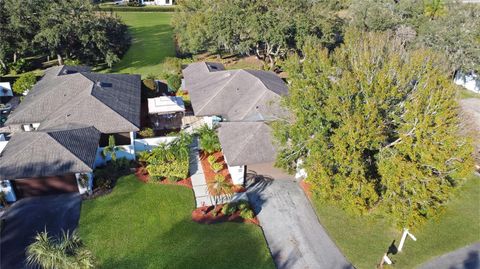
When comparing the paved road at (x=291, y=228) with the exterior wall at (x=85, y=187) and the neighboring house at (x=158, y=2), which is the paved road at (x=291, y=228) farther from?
the neighboring house at (x=158, y=2)

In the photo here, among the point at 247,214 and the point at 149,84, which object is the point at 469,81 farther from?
the point at 149,84

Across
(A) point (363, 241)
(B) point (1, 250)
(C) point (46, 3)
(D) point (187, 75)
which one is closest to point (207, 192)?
(A) point (363, 241)

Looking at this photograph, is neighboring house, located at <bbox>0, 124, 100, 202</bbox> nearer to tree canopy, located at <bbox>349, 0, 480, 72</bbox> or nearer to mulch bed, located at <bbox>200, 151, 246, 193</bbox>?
mulch bed, located at <bbox>200, 151, 246, 193</bbox>

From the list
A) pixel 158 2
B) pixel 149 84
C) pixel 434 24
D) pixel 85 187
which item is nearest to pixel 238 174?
pixel 85 187

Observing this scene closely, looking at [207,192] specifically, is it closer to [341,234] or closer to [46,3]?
[341,234]

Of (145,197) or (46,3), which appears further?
(46,3)
